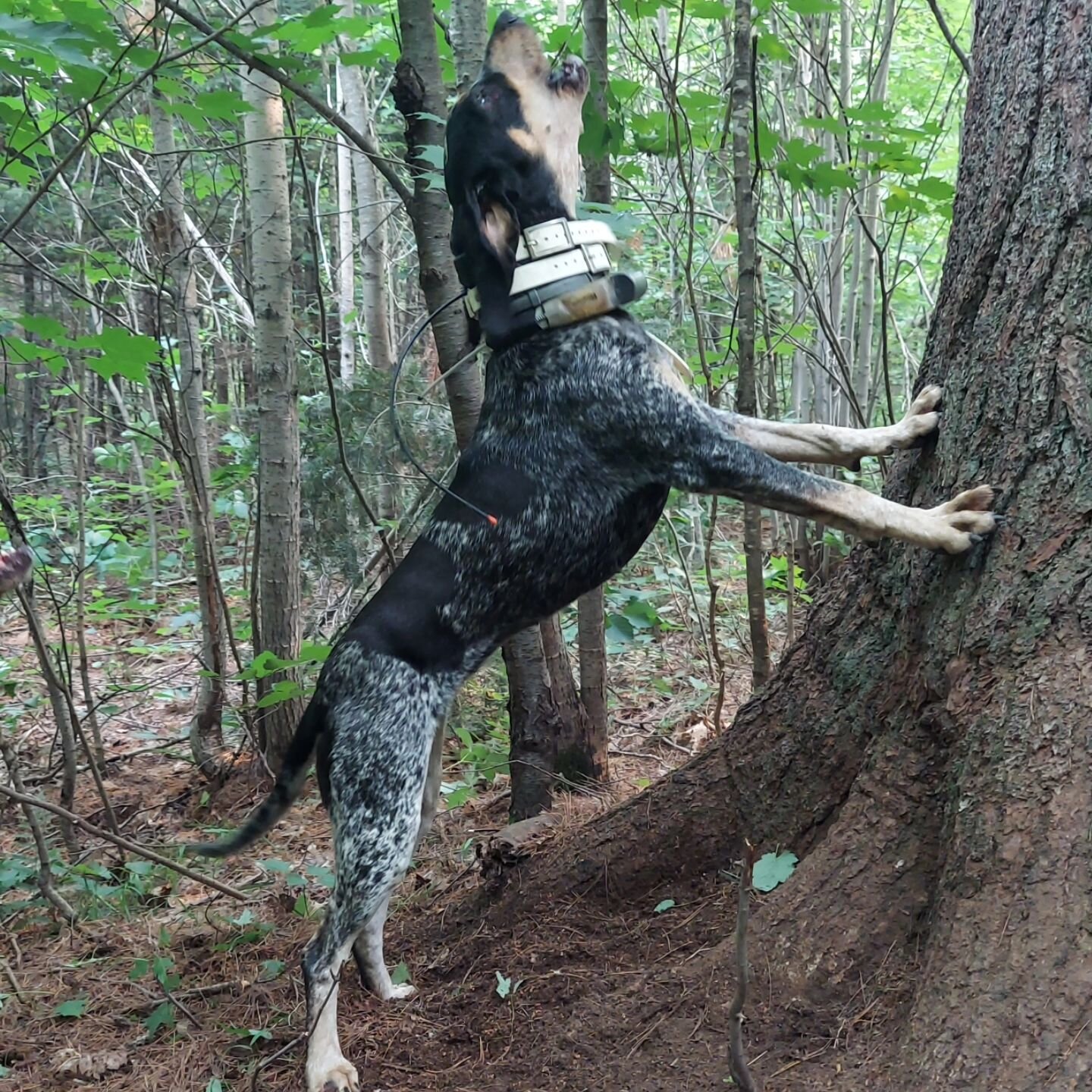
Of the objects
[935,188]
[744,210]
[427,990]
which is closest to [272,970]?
[427,990]

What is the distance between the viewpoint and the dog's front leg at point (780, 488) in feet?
8.23

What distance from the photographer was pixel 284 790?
3363 mm

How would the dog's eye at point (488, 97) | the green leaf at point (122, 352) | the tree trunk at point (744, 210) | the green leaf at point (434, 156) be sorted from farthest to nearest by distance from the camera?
the tree trunk at point (744, 210) < the green leaf at point (122, 352) < the green leaf at point (434, 156) < the dog's eye at point (488, 97)

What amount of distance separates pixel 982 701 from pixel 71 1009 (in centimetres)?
321

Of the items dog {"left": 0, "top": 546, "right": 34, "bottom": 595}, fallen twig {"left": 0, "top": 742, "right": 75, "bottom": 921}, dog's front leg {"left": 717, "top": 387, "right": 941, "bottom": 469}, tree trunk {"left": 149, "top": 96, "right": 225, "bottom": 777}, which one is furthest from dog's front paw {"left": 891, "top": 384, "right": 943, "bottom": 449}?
tree trunk {"left": 149, "top": 96, "right": 225, "bottom": 777}

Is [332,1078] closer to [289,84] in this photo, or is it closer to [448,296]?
[448,296]

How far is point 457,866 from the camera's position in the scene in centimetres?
440

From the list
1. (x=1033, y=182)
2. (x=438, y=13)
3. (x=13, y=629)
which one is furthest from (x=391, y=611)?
(x=13, y=629)

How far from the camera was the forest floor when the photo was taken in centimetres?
253

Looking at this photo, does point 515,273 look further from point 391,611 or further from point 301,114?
point 301,114

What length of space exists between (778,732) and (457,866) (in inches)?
76.0

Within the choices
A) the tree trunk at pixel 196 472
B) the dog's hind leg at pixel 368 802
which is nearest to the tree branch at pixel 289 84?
the tree trunk at pixel 196 472

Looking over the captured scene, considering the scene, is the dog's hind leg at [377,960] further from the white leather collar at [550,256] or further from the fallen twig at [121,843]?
the white leather collar at [550,256]

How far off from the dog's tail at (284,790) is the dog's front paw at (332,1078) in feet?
2.44
